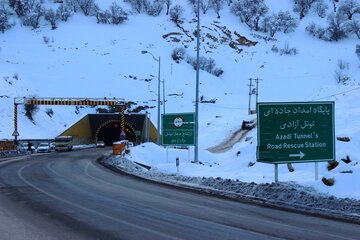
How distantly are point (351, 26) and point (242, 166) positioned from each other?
140 metres

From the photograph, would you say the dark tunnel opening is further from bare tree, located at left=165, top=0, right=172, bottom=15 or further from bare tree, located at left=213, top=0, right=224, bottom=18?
bare tree, located at left=213, top=0, right=224, bottom=18

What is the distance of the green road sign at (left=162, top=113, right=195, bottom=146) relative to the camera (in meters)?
31.1

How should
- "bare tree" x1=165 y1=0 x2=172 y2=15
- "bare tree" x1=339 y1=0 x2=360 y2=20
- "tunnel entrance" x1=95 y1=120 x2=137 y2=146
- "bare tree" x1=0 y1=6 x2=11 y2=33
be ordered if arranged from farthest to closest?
"bare tree" x1=339 y1=0 x2=360 y2=20, "bare tree" x1=165 y1=0 x2=172 y2=15, "bare tree" x1=0 y1=6 x2=11 y2=33, "tunnel entrance" x1=95 y1=120 x2=137 y2=146

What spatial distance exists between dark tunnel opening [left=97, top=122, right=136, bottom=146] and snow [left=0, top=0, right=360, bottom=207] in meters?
5.35

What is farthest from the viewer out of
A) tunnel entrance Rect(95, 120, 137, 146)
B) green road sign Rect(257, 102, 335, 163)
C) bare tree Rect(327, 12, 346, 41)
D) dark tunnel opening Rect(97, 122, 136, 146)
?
bare tree Rect(327, 12, 346, 41)

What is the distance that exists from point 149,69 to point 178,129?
9087 cm

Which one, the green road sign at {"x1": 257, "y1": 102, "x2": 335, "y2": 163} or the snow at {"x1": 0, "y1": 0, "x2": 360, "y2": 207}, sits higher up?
the snow at {"x1": 0, "y1": 0, "x2": 360, "y2": 207}

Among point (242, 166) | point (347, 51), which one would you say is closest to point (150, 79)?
point (347, 51)

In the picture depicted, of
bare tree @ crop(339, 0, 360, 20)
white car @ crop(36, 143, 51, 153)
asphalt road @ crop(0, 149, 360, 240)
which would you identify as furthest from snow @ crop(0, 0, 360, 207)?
asphalt road @ crop(0, 149, 360, 240)

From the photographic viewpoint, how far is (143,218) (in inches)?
486

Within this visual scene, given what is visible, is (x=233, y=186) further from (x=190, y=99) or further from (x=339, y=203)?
(x=190, y=99)

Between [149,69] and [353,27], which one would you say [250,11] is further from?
[149,69]

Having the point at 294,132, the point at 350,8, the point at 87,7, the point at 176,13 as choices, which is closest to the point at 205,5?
the point at 176,13

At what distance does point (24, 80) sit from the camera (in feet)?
334
